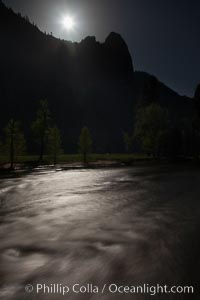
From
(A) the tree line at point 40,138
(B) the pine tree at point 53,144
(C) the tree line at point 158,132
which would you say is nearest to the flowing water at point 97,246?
(A) the tree line at point 40,138

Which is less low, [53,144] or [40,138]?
[40,138]

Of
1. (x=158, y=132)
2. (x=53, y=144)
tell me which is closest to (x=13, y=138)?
(x=53, y=144)

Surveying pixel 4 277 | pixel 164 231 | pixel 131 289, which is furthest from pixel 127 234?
pixel 4 277

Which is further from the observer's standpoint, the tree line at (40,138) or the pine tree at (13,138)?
the tree line at (40,138)

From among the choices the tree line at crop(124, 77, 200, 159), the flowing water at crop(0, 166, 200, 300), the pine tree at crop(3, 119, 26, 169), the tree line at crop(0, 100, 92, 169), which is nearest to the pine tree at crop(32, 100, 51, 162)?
the tree line at crop(0, 100, 92, 169)

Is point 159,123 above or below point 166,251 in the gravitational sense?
above

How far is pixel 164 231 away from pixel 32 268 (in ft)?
20.6

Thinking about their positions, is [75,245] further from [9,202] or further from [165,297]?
[9,202]

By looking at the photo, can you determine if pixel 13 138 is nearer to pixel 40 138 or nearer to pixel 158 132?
pixel 40 138

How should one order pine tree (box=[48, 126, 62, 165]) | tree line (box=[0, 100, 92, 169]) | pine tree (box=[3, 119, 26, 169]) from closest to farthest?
pine tree (box=[3, 119, 26, 169]) → tree line (box=[0, 100, 92, 169]) → pine tree (box=[48, 126, 62, 165])

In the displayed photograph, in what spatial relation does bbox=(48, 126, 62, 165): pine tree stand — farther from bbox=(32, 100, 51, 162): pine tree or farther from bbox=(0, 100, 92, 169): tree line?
bbox=(32, 100, 51, 162): pine tree

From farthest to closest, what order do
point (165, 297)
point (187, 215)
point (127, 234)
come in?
point (187, 215)
point (127, 234)
point (165, 297)

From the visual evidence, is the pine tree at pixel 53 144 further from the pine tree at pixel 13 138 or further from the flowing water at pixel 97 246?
the flowing water at pixel 97 246

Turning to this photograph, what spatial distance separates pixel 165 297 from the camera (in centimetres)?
736
